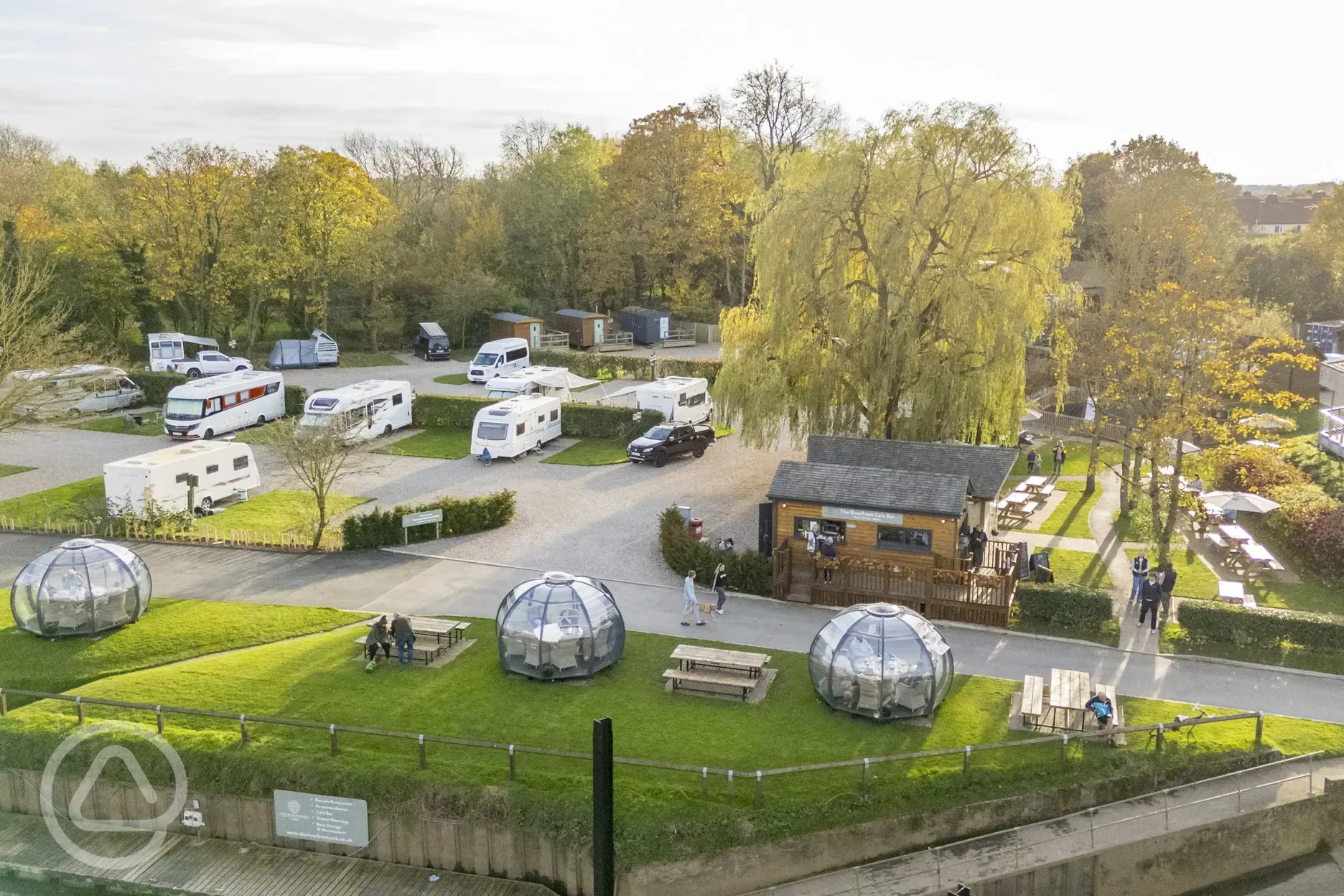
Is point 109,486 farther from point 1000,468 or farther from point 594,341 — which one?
point 594,341

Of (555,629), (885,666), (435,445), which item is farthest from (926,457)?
(435,445)

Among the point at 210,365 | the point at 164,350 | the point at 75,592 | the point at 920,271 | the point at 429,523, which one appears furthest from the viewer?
the point at 164,350

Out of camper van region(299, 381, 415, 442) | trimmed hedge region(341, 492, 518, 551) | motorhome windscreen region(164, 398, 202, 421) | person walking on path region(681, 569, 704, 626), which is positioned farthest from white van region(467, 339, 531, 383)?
person walking on path region(681, 569, 704, 626)

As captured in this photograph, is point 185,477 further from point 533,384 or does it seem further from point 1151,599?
point 1151,599

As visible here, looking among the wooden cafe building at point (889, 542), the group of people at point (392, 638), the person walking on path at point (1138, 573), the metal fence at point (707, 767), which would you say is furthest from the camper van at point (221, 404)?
the person walking on path at point (1138, 573)

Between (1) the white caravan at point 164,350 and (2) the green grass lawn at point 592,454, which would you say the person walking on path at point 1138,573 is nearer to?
(2) the green grass lawn at point 592,454

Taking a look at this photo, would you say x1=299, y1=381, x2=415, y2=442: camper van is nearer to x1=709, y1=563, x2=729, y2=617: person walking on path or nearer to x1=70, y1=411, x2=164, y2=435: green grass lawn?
x1=70, y1=411, x2=164, y2=435: green grass lawn

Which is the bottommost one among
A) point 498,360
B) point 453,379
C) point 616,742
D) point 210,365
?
point 616,742

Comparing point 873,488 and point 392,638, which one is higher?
point 873,488
